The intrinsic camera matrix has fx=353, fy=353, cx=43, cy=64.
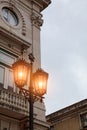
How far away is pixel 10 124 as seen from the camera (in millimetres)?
14945

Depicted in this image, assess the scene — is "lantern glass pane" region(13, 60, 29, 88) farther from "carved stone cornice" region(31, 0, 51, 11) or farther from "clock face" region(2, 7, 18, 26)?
"carved stone cornice" region(31, 0, 51, 11)

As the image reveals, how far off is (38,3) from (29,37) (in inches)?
127

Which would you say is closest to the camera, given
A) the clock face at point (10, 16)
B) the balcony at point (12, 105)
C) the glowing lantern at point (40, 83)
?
the glowing lantern at point (40, 83)

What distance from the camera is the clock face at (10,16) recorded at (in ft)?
59.1

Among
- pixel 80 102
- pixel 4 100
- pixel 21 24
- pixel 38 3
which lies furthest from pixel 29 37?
pixel 80 102

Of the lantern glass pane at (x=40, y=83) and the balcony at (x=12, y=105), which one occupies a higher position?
the balcony at (x=12, y=105)

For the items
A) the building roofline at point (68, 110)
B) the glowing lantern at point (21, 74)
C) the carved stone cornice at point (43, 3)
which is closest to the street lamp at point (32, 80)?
the glowing lantern at point (21, 74)

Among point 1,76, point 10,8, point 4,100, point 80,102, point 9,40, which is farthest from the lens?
point 80,102

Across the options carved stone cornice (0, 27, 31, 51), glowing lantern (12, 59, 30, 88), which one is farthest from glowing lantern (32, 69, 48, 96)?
carved stone cornice (0, 27, 31, 51)

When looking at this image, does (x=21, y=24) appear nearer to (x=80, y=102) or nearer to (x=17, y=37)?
(x=17, y=37)

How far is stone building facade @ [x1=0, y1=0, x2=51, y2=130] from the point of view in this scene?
1477 centimetres

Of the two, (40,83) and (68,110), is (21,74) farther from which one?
(68,110)

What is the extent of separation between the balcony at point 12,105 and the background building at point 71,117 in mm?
13842

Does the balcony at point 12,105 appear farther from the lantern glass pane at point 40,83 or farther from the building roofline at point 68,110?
the building roofline at point 68,110
